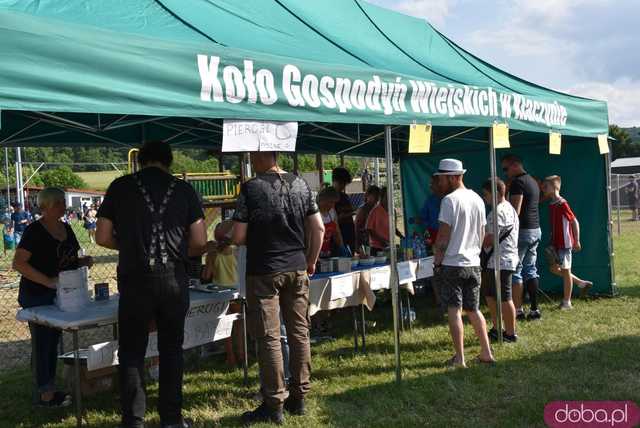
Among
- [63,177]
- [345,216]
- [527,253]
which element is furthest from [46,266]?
[63,177]

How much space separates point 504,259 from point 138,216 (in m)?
3.35

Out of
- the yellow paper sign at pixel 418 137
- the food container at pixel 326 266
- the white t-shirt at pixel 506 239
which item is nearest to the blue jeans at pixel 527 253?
the white t-shirt at pixel 506 239

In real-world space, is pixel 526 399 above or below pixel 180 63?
below

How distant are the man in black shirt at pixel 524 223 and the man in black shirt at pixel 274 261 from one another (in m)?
3.03

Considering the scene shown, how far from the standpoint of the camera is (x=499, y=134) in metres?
5.04

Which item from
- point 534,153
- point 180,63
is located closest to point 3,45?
point 180,63

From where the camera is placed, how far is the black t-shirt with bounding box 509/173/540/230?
5929 mm

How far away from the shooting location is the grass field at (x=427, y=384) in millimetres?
3713

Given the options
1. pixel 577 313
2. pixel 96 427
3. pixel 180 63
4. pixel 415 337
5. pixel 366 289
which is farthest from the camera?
pixel 577 313

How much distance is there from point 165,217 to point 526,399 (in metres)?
2.51

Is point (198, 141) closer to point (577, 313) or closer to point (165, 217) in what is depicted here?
point (165, 217)

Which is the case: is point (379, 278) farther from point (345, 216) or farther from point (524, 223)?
point (345, 216)

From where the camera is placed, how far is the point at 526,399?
12.7 feet

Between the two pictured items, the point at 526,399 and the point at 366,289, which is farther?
the point at 366,289
